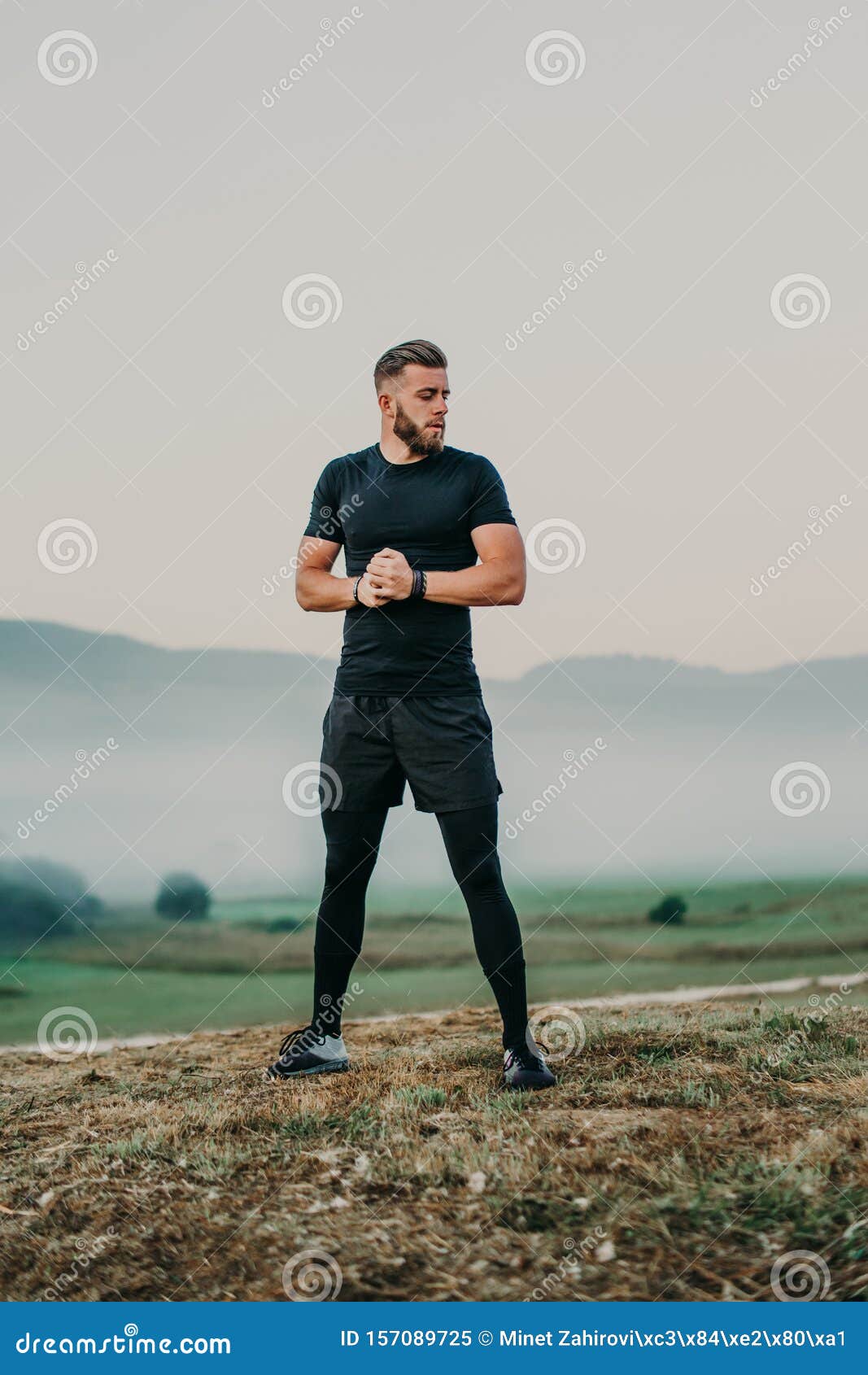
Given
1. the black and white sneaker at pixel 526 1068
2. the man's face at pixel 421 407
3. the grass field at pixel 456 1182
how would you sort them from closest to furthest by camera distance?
the grass field at pixel 456 1182 → the black and white sneaker at pixel 526 1068 → the man's face at pixel 421 407

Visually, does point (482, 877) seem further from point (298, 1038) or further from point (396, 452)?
point (396, 452)

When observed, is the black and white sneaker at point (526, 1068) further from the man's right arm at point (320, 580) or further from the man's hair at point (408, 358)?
the man's hair at point (408, 358)

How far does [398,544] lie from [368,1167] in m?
2.57

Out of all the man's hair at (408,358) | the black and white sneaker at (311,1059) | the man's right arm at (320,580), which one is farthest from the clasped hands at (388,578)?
the black and white sneaker at (311,1059)

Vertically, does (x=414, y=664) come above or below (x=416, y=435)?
below

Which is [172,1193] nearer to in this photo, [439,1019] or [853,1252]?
[853,1252]

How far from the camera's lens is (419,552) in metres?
5.40

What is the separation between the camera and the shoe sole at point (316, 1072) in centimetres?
566

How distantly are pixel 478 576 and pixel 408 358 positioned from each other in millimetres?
1014

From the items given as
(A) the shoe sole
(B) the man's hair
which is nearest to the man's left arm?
(B) the man's hair

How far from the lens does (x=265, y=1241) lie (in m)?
3.74

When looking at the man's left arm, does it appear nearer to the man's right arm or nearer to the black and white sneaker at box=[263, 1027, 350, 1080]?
the man's right arm

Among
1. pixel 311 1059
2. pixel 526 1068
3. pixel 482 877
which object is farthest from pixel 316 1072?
pixel 482 877

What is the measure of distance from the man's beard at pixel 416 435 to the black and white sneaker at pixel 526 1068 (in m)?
2.60
